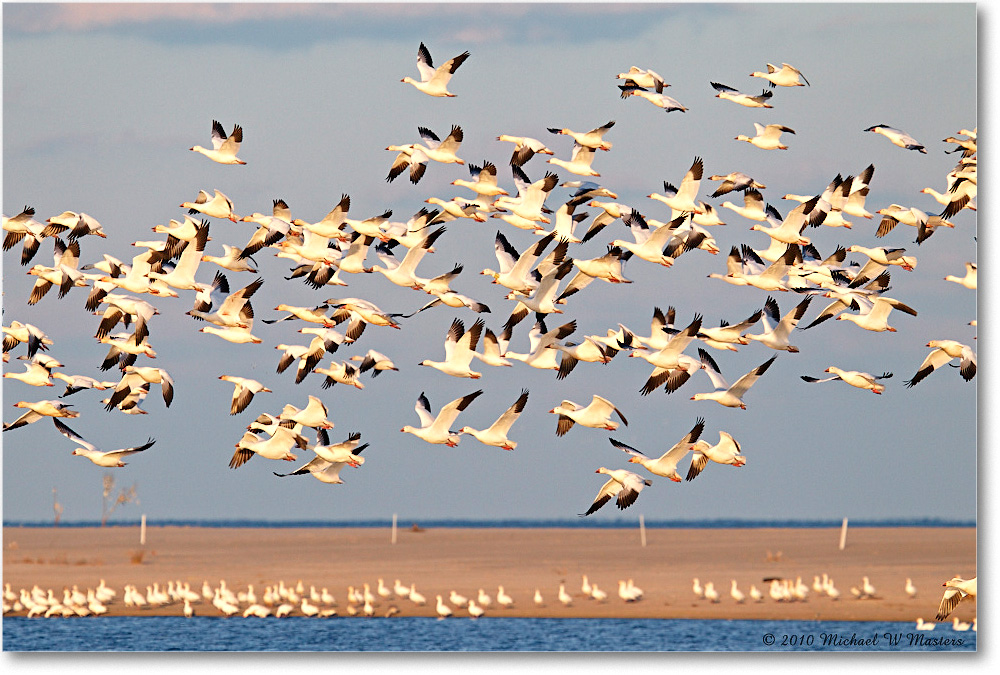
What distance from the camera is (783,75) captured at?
70.1 feet

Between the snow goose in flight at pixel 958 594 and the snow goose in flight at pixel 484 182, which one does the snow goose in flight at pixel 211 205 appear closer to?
the snow goose in flight at pixel 484 182

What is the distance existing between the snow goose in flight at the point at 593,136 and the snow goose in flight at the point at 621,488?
4144 mm

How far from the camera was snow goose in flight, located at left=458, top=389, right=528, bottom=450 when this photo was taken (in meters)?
21.1

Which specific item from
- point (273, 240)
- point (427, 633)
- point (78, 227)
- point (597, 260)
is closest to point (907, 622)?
point (427, 633)

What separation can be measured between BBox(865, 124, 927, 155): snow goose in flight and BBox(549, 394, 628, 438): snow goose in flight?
4.65 m

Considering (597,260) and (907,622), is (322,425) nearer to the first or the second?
(597,260)

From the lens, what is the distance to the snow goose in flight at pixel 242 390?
22.2m

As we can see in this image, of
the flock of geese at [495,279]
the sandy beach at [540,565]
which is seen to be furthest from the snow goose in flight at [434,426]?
the sandy beach at [540,565]

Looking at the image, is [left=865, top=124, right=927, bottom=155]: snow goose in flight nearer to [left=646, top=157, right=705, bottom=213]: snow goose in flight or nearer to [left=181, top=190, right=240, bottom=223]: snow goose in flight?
[left=646, top=157, right=705, bottom=213]: snow goose in flight

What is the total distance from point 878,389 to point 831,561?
17280 mm

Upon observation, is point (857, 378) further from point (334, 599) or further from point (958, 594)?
point (334, 599)

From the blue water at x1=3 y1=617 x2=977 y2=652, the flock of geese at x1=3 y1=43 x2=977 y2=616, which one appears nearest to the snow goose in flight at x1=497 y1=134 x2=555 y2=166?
the flock of geese at x1=3 y1=43 x2=977 y2=616

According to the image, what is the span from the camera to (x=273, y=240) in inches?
912

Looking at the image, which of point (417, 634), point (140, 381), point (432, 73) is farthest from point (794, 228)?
point (417, 634)
